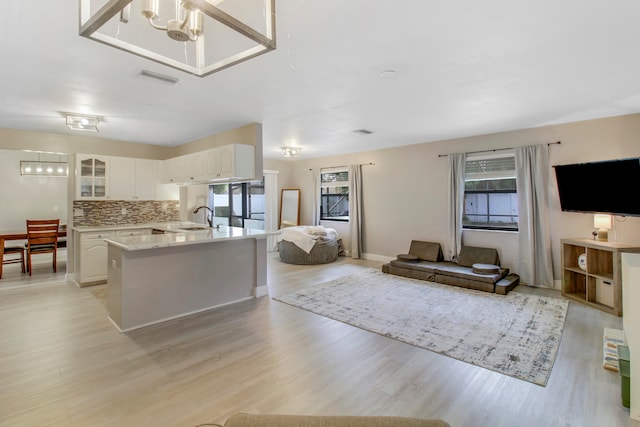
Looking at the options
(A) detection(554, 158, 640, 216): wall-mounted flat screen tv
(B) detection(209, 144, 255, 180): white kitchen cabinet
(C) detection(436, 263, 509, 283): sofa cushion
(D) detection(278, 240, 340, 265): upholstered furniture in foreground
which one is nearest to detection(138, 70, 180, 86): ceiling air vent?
(B) detection(209, 144, 255, 180): white kitchen cabinet

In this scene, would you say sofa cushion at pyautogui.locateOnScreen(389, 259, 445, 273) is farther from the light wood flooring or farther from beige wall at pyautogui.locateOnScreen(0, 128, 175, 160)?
beige wall at pyautogui.locateOnScreen(0, 128, 175, 160)

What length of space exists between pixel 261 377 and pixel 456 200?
4545 millimetres

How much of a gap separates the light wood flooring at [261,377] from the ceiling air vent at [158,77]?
8.07ft

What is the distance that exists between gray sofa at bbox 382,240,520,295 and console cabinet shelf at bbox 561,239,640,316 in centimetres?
70

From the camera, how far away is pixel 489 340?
9.78 ft

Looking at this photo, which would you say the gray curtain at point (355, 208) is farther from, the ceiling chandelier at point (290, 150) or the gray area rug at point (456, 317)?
the gray area rug at point (456, 317)

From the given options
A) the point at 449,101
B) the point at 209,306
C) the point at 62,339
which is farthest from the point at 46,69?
the point at 449,101

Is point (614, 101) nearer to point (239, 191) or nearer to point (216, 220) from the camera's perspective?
point (239, 191)

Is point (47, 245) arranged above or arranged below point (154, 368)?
Answer: above

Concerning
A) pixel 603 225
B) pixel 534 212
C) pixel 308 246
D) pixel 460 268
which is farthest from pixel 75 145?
pixel 603 225

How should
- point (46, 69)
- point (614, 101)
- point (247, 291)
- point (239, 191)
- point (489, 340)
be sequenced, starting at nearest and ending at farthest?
point (46, 69) → point (489, 340) → point (614, 101) → point (247, 291) → point (239, 191)

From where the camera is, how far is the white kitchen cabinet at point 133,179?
532cm

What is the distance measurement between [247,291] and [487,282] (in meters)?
3.45

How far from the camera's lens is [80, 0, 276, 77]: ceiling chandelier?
1.20 metres
